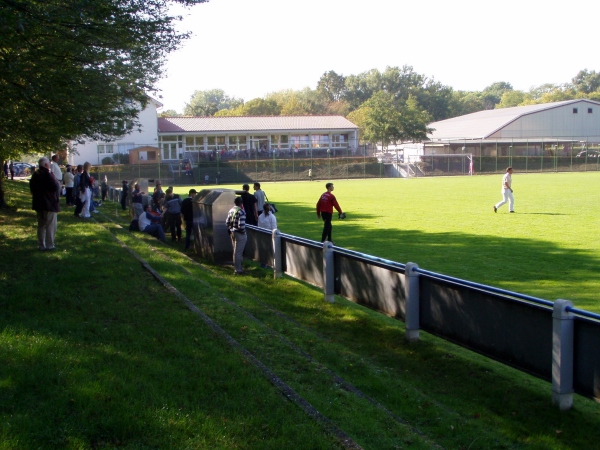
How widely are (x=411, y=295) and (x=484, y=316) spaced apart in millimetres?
1309

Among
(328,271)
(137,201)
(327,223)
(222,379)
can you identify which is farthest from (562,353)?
(137,201)

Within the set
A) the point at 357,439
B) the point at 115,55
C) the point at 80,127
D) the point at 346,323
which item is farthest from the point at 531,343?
the point at 80,127

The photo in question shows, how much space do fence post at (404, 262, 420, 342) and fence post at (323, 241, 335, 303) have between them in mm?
2257

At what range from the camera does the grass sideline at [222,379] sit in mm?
4645

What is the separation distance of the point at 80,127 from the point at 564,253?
12.3 m

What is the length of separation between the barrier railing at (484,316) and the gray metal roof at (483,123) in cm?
7801

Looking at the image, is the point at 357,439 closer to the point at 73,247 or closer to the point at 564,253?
the point at 73,247

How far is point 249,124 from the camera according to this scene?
270ft

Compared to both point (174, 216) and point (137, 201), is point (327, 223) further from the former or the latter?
point (137, 201)

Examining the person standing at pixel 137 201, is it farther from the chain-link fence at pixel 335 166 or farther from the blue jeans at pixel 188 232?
the chain-link fence at pixel 335 166

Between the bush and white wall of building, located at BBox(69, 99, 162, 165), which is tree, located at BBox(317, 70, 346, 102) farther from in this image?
the bush

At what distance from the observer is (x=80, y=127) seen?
16.8 m

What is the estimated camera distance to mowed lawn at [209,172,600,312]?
494 inches

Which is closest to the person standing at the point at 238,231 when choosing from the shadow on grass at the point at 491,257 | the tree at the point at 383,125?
the shadow on grass at the point at 491,257
